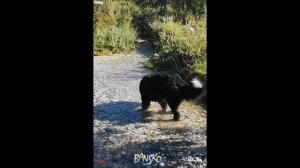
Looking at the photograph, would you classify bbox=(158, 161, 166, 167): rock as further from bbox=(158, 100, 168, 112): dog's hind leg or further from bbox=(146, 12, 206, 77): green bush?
bbox=(146, 12, 206, 77): green bush

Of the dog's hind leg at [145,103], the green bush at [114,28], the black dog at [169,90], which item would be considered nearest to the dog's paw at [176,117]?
the black dog at [169,90]

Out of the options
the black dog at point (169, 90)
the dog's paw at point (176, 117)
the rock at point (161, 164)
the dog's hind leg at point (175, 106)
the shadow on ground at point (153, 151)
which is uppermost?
the black dog at point (169, 90)

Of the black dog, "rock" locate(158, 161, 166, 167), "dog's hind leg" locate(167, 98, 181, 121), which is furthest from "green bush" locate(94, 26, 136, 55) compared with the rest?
"rock" locate(158, 161, 166, 167)

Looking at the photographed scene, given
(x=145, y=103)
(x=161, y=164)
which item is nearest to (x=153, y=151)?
(x=161, y=164)

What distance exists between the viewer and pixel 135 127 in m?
1.49

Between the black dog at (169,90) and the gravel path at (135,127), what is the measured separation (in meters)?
0.02

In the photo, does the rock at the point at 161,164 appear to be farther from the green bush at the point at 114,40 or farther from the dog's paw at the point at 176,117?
the green bush at the point at 114,40

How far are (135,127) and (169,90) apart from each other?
20cm

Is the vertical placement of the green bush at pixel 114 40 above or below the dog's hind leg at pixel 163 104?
above

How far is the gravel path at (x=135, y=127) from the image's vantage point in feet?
4.69

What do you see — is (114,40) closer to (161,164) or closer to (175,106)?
(175,106)
